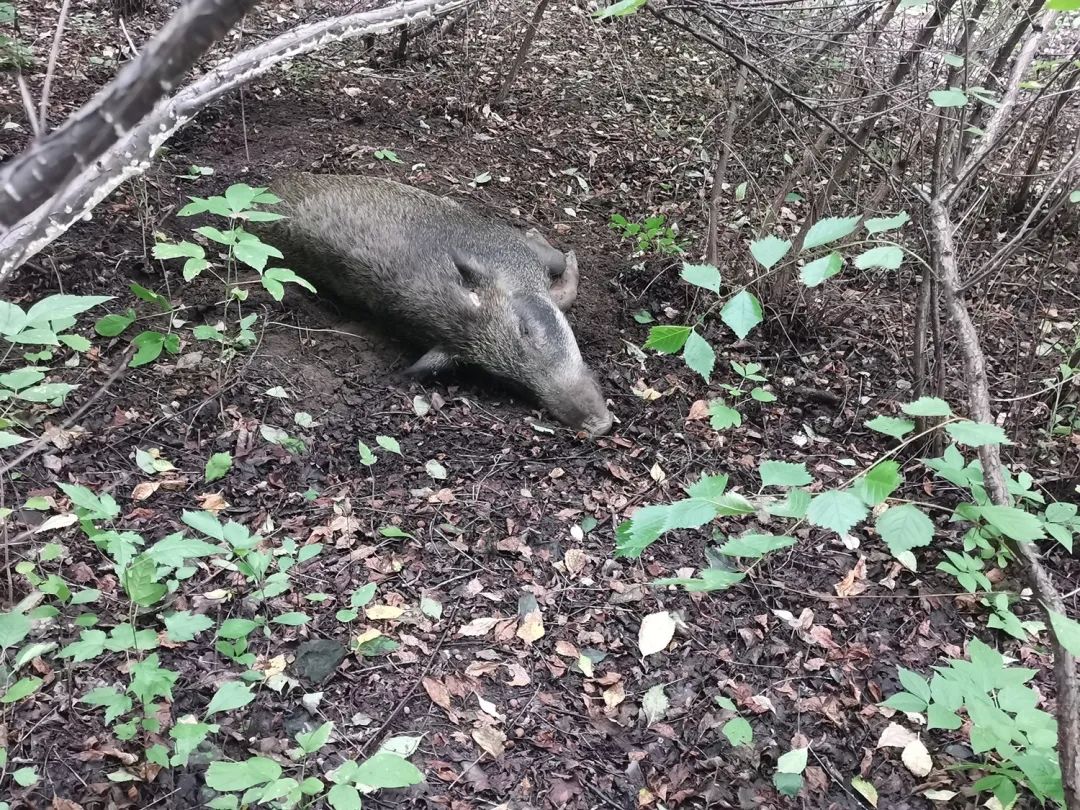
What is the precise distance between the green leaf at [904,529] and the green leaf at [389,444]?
Result: 256 cm

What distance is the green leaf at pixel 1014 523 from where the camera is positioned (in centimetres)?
172

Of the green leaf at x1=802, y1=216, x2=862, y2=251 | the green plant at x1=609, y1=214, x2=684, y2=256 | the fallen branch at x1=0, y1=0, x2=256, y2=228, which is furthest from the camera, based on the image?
the green plant at x1=609, y1=214, x2=684, y2=256

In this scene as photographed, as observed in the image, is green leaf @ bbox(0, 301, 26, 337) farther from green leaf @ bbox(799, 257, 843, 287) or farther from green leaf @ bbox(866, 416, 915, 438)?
green leaf @ bbox(866, 416, 915, 438)

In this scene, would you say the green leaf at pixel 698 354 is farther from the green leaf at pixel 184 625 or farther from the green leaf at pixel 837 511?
the green leaf at pixel 184 625

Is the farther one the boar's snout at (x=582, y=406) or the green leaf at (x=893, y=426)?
the boar's snout at (x=582, y=406)

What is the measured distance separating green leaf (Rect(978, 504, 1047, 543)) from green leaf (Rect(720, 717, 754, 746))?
1.26 m

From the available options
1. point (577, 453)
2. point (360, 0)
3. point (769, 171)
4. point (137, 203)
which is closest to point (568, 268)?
point (577, 453)

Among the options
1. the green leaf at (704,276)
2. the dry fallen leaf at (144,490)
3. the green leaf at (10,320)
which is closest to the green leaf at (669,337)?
the green leaf at (704,276)

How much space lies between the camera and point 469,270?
4562 millimetres

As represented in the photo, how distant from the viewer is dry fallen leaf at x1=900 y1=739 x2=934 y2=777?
2.55m

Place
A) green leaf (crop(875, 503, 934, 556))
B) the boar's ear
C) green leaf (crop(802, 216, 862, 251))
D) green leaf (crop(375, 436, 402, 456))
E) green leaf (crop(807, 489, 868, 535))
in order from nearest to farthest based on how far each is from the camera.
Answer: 1. green leaf (crop(807, 489, 868, 535))
2. green leaf (crop(875, 503, 934, 556))
3. green leaf (crop(802, 216, 862, 251))
4. green leaf (crop(375, 436, 402, 456))
5. the boar's ear

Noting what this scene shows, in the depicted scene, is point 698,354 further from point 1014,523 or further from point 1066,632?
point 1066,632

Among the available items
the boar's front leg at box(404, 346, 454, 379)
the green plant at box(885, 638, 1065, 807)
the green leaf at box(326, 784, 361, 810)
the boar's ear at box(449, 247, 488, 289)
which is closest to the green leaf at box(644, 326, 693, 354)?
the green plant at box(885, 638, 1065, 807)

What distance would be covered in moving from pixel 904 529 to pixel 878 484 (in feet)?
0.48
